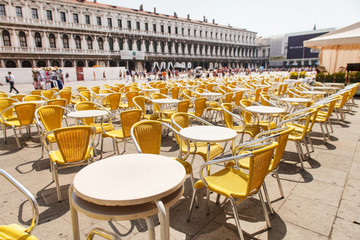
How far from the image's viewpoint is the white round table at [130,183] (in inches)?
49.8

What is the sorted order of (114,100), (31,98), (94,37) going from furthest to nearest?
1. (94,37)
2. (114,100)
3. (31,98)

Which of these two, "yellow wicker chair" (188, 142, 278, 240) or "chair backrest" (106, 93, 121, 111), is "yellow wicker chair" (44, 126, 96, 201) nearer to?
"yellow wicker chair" (188, 142, 278, 240)

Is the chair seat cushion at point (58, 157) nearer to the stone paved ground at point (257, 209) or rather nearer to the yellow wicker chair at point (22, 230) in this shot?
the stone paved ground at point (257, 209)

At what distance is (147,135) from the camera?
278 cm

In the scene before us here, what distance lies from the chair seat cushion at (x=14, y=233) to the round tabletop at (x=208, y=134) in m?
1.60

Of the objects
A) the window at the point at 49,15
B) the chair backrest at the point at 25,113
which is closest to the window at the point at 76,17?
the window at the point at 49,15

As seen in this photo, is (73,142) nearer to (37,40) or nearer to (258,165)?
(258,165)

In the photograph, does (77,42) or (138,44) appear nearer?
(77,42)

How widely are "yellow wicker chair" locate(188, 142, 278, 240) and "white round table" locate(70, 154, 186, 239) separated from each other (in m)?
0.50

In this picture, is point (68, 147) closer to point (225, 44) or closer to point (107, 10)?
point (107, 10)

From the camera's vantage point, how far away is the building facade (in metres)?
34.8

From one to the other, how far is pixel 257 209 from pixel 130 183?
170 centimetres

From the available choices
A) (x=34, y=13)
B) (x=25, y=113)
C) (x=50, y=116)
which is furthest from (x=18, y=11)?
(x=50, y=116)

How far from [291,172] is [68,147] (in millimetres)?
3072
